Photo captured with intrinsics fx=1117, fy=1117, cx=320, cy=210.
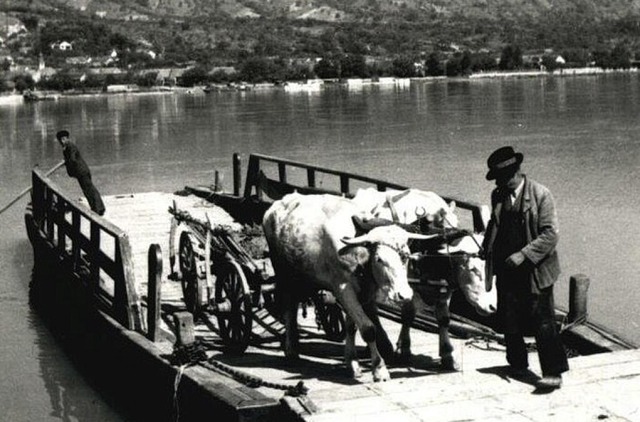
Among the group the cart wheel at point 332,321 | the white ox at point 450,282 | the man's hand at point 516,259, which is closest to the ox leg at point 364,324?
the white ox at point 450,282

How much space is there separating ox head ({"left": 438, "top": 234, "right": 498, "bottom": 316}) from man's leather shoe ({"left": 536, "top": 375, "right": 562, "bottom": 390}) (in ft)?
3.87

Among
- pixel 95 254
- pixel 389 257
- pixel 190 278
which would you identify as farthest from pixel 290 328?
pixel 95 254

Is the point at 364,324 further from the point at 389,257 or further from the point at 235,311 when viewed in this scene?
the point at 235,311

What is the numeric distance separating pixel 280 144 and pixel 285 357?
50.9 metres

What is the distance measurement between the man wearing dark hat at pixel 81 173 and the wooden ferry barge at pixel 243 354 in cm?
134

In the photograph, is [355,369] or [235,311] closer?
[355,369]

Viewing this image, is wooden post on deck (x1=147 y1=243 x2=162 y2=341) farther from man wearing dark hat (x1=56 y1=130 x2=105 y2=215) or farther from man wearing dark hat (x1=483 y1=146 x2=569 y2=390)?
man wearing dark hat (x1=56 y1=130 x2=105 y2=215)

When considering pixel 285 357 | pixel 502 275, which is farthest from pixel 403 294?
pixel 285 357

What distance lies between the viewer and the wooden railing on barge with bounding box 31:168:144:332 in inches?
504

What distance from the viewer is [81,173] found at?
20.8 meters

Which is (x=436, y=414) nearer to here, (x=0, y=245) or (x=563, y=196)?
(x=0, y=245)

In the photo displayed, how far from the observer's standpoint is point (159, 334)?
484 inches

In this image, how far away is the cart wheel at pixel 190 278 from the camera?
42.2ft

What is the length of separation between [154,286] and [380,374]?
310 cm
